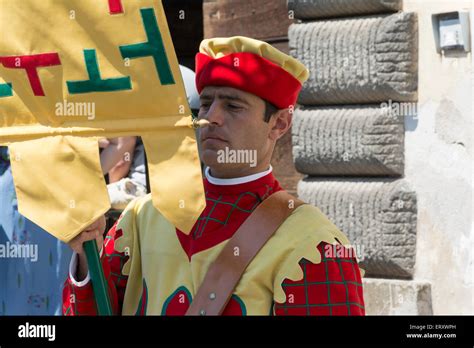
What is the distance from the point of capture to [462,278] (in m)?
5.36

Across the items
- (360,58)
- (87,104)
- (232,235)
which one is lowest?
(232,235)

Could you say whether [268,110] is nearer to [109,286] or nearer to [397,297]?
[109,286]

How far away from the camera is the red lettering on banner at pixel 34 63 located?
3.00 m

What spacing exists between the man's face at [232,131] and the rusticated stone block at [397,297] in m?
2.37

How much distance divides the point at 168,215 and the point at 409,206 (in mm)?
2750

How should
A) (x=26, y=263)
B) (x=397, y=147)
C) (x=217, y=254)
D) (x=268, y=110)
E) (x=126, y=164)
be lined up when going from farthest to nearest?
(x=397, y=147) < (x=126, y=164) < (x=26, y=263) < (x=268, y=110) < (x=217, y=254)

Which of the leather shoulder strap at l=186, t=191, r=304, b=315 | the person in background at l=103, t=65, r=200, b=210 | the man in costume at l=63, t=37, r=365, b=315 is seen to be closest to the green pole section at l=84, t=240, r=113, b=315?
the man in costume at l=63, t=37, r=365, b=315

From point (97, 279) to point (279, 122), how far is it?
67 cm

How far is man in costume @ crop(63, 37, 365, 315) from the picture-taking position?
299 centimetres

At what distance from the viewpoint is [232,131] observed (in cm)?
315

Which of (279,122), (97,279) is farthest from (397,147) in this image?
(97,279)

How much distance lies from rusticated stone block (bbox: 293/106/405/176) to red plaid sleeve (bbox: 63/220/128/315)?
2.44m

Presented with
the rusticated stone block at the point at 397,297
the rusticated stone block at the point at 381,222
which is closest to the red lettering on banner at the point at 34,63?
the rusticated stone block at the point at 381,222
